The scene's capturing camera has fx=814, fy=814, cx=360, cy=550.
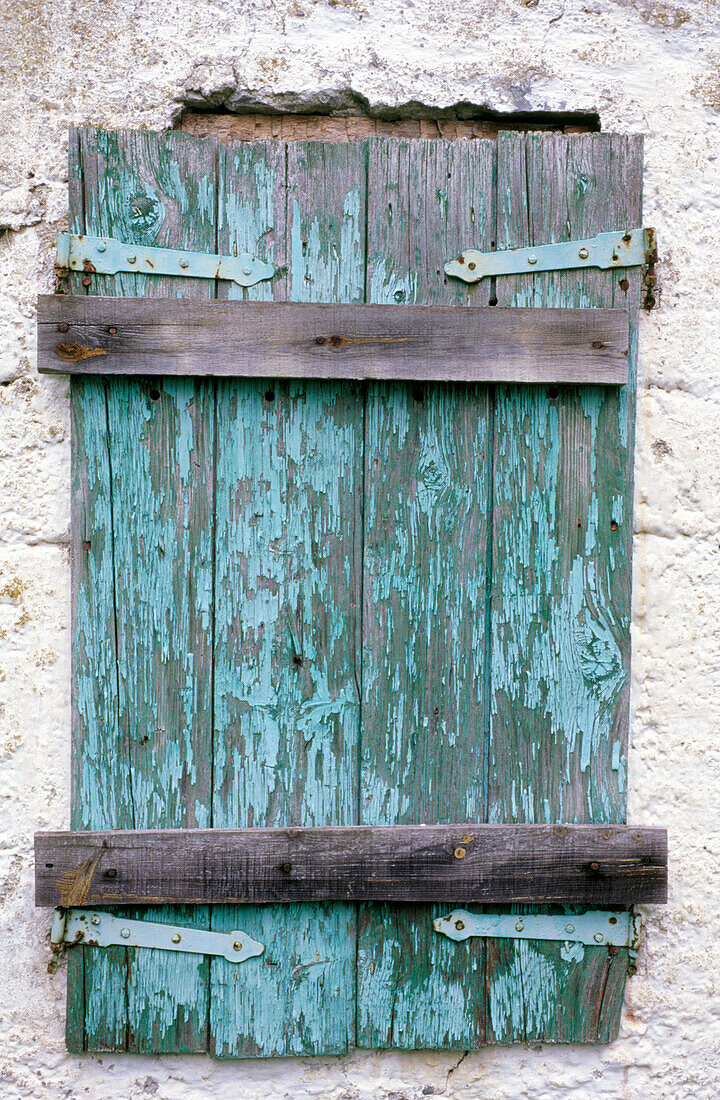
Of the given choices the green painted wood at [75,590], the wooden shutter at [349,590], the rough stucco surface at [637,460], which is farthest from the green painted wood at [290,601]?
the green painted wood at [75,590]

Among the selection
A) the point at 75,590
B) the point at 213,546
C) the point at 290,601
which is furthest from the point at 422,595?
the point at 75,590

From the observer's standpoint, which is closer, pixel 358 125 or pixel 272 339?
pixel 272 339

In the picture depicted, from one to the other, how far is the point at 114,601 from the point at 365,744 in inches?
20.3

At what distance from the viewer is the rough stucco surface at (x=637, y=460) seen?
1.45 meters

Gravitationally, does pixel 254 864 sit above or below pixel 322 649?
below

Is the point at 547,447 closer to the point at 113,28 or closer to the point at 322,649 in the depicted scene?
the point at 322,649

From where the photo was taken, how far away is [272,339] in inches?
55.1

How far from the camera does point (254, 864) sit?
1.42 meters

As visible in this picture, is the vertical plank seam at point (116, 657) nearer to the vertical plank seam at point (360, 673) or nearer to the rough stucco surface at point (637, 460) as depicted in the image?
the rough stucco surface at point (637, 460)

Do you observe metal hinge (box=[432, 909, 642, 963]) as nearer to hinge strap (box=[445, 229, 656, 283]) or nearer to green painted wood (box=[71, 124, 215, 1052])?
green painted wood (box=[71, 124, 215, 1052])

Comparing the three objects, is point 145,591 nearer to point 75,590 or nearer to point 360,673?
point 75,590

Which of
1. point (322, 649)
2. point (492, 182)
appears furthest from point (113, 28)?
point (322, 649)

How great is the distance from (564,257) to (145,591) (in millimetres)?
955

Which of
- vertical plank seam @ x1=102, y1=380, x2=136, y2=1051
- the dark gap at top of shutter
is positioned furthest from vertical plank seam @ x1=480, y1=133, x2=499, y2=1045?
vertical plank seam @ x1=102, y1=380, x2=136, y2=1051
